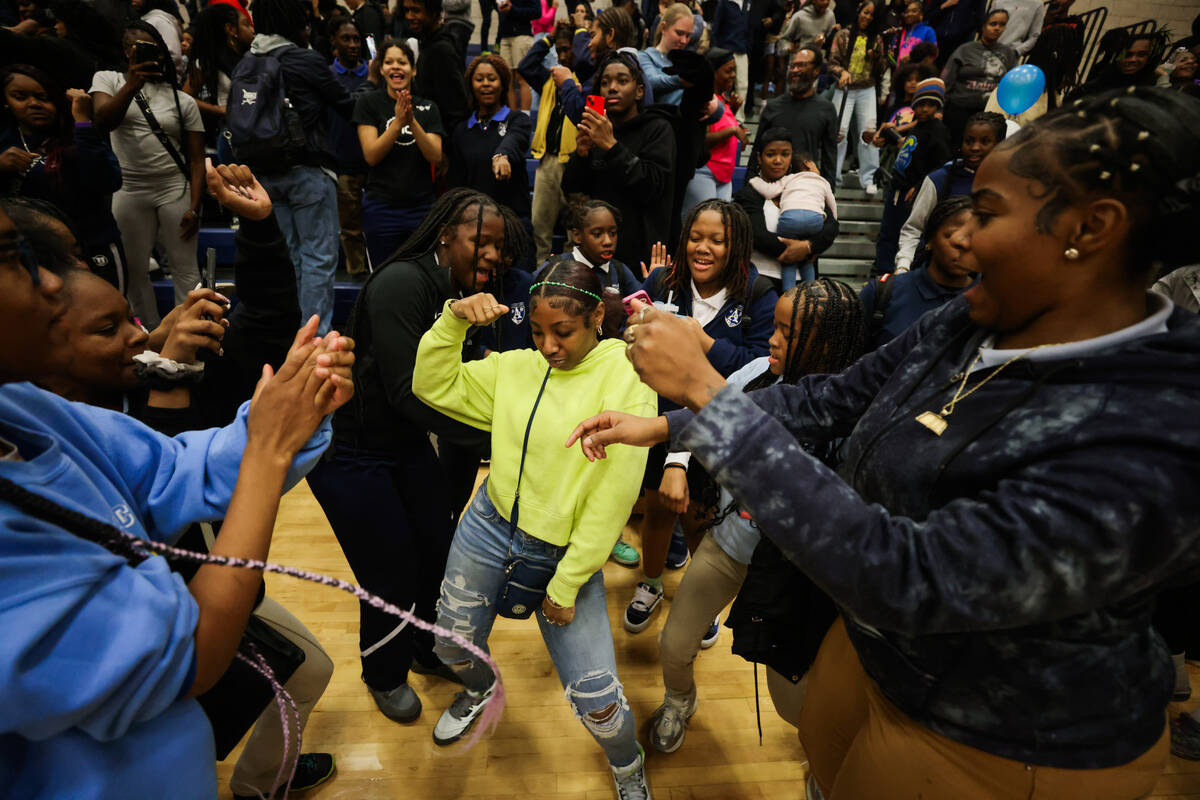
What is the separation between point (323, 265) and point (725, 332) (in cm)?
303

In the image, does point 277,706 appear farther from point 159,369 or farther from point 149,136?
point 149,136

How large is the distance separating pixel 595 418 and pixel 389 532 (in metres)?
1.01

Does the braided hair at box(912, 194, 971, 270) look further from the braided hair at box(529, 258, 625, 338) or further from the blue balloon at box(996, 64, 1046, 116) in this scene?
the blue balloon at box(996, 64, 1046, 116)

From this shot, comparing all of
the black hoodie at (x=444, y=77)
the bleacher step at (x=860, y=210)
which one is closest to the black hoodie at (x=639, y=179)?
the black hoodie at (x=444, y=77)

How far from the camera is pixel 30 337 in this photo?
847 mm

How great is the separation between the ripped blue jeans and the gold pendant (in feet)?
3.81

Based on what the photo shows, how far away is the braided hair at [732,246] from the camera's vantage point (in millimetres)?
2775

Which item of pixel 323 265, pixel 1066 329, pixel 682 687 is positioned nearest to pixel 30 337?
pixel 1066 329

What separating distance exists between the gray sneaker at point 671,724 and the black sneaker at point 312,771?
1.13 meters

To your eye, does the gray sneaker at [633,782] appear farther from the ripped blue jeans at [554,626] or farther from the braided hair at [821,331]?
the braided hair at [821,331]

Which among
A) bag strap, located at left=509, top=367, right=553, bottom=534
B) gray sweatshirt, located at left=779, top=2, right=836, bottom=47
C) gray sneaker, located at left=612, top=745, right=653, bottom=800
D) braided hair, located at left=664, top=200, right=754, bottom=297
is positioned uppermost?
gray sweatshirt, located at left=779, top=2, right=836, bottom=47

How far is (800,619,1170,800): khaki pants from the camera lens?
95 cm

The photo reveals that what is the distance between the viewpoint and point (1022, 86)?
4.95 meters

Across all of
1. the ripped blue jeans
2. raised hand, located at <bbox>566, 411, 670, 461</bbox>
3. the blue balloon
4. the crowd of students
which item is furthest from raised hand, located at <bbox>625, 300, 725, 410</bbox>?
the blue balloon
